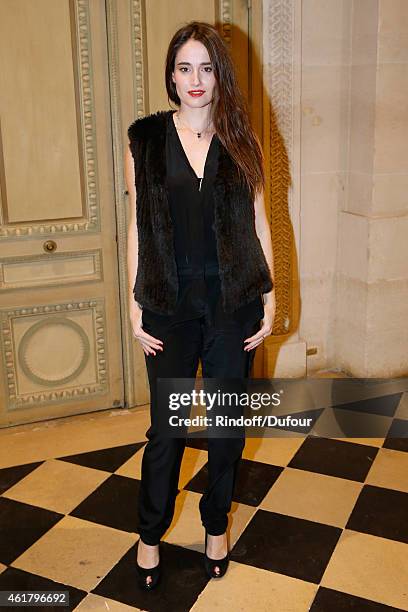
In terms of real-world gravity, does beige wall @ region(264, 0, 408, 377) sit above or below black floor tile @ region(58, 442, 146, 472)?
above

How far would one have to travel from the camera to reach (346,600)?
2168 mm

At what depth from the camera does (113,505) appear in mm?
2689

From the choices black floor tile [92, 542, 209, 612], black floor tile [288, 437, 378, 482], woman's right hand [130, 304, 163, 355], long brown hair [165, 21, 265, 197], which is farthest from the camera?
black floor tile [288, 437, 378, 482]

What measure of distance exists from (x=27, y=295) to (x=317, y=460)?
1.50 metres

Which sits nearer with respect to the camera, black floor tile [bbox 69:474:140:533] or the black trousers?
the black trousers

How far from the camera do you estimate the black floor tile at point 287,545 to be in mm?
2326

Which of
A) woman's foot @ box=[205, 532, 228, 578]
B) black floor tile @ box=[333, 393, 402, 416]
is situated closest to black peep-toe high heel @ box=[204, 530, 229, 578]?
woman's foot @ box=[205, 532, 228, 578]

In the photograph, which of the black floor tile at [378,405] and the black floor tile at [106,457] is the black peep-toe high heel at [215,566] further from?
the black floor tile at [378,405]

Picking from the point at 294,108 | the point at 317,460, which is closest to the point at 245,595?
the point at 317,460

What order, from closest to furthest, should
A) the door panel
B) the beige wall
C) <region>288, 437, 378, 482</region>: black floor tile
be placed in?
<region>288, 437, 378, 482</region>: black floor tile
the door panel
the beige wall

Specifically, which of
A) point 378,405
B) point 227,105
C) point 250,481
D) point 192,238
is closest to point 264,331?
point 192,238

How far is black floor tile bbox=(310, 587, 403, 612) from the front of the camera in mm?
2127

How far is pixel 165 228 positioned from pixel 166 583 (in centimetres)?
111

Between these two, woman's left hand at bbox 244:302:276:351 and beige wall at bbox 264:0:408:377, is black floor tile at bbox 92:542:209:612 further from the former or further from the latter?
beige wall at bbox 264:0:408:377
